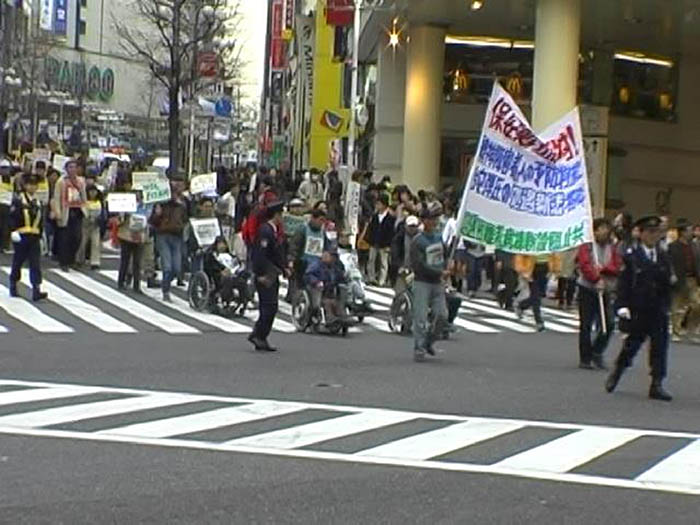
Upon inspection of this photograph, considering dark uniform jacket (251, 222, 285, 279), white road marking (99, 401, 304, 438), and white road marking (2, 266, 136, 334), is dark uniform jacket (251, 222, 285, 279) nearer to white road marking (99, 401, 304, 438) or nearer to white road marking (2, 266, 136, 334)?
white road marking (2, 266, 136, 334)

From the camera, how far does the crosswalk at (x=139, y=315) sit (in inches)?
760

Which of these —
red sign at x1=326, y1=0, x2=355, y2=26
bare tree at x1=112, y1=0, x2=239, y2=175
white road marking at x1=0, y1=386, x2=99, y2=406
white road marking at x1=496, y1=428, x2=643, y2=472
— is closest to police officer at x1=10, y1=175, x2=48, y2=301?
white road marking at x1=0, y1=386, x2=99, y2=406

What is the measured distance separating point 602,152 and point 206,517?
84.8ft

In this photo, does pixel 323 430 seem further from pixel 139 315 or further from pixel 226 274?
pixel 226 274

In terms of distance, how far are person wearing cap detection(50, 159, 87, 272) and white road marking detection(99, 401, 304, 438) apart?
43.6ft

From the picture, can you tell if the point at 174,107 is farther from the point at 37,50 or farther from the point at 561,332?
the point at 37,50

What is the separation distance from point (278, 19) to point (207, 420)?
3510 inches

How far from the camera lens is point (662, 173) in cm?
4316

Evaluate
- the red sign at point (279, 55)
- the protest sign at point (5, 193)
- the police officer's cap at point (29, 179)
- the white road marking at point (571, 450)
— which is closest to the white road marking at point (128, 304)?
the police officer's cap at point (29, 179)

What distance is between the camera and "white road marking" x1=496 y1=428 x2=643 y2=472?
10086mm

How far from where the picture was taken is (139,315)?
2080cm

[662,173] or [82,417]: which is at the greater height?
[662,173]

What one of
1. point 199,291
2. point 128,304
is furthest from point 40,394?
point 128,304

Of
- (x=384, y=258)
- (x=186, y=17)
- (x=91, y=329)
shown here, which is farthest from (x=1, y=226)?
(x=186, y=17)
